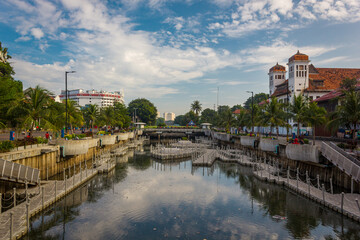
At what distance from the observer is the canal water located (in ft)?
59.8

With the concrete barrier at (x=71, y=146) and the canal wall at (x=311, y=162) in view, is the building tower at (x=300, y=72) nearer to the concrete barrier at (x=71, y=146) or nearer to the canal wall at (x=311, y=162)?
the canal wall at (x=311, y=162)

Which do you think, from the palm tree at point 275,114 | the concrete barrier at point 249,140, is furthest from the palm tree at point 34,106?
the concrete barrier at point 249,140

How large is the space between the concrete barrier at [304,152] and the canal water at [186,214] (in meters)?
6.00

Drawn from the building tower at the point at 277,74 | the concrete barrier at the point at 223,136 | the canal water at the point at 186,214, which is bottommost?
the canal water at the point at 186,214

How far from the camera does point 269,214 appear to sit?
22.5 m

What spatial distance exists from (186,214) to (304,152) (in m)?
19.9

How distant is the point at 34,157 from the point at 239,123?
66.1m

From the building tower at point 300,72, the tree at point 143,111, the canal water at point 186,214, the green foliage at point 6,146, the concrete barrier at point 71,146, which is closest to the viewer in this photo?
the canal water at point 186,214

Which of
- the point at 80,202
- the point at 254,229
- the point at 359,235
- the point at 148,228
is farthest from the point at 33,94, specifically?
the point at 359,235

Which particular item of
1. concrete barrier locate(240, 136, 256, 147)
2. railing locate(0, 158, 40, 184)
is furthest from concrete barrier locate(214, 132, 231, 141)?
railing locate(0, 158, 40, 184)

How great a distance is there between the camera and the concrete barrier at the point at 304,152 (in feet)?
99.8

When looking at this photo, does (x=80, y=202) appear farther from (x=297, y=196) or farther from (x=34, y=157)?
(x=297, y=196)

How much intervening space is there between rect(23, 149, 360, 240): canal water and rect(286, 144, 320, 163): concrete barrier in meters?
6.00

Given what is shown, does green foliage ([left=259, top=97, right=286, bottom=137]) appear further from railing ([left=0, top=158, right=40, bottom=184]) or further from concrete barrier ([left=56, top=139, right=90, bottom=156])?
railing ([left=0, top=158, right=40, bottom=184])
